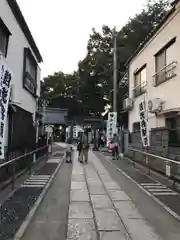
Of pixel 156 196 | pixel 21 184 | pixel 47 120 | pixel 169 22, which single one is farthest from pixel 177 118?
→ pixel 47 120

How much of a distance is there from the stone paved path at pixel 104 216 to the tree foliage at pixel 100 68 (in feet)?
81.4

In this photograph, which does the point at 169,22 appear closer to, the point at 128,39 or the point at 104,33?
the point at 128,39

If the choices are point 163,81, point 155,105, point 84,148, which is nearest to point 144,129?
point 155,105

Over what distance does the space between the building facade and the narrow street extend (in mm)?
4212

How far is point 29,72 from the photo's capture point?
68.5 ft

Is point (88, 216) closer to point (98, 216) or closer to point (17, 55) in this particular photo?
point (98, 216)

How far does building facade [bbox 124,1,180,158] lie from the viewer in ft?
49.4

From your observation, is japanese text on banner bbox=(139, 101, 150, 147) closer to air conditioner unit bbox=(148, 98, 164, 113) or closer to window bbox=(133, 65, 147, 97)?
air conditioner unit bbox=(148, 98, 164, 113)

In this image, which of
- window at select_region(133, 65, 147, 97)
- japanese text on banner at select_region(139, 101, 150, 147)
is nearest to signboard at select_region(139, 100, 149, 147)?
japanese text on banner at select_region(139, 101, 150, 147)

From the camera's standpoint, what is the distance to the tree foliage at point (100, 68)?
35531 mm

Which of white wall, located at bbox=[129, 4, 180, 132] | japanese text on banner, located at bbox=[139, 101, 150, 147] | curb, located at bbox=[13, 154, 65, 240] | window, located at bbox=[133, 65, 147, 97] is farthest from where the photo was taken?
window, located at bbox=[133, 65, 147, 97]

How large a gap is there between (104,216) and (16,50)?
10332 mm

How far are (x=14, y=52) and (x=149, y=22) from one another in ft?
73.1

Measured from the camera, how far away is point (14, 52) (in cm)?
1569
